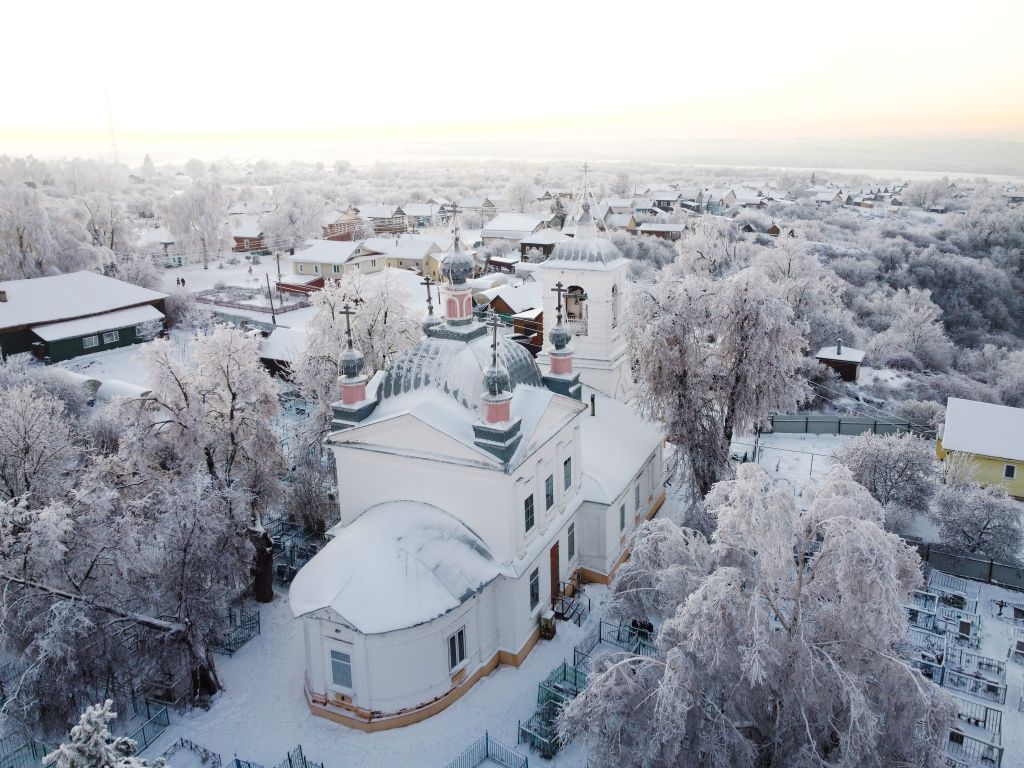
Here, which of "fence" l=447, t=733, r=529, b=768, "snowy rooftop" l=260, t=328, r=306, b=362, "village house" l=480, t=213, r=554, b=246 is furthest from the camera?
"village house" l=480, t=213, r=554, b=246

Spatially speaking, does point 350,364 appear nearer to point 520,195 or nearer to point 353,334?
point 353,334

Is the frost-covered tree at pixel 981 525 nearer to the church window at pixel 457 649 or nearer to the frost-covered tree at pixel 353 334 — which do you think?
the church window at pixel 457 649

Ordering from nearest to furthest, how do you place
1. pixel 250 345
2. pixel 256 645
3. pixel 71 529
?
1. pixel 71 529
2. pixel 256 645
3. pixel 250 345

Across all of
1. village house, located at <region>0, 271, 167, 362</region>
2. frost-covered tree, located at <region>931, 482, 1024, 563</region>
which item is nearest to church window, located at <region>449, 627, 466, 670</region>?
frost-covered tree, located at <region>931, 482, 1024, 563</region>

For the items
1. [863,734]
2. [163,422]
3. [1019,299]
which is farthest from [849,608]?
[1019,299]

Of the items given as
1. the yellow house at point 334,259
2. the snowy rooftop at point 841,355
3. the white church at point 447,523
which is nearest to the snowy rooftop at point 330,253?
the yellow house at point 334,259

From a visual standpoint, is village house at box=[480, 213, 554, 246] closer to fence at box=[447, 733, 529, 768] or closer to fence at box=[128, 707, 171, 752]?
fence at box=[128, 707, 171, 752]

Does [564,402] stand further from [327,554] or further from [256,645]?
[256,645]
